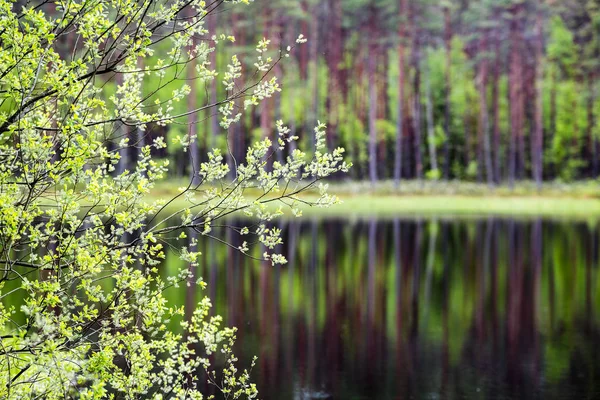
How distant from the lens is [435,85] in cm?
6462

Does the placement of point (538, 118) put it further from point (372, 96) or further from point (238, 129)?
point (238, 129)

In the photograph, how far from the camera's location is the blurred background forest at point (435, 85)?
5516 cm

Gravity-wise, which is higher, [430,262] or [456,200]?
[456,200]

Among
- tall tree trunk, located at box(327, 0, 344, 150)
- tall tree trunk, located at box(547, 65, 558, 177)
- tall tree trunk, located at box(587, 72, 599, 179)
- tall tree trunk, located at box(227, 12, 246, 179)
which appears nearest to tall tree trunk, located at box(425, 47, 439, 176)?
tall tree trunk, located at box(327, 0, 344, 150)

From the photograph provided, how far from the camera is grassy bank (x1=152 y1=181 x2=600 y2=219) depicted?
147 ft

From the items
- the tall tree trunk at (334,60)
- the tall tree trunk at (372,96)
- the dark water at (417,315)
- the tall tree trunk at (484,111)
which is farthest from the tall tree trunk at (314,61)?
the dark water at (417,315)

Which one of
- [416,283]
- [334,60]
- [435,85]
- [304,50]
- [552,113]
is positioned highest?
[304,50]

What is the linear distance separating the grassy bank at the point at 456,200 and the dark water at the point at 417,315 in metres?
13.2

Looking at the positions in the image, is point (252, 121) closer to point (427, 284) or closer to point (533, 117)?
point (533, 117)

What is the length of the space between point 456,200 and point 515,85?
42.7ft

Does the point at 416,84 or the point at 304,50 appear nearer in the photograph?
the point at 416,84

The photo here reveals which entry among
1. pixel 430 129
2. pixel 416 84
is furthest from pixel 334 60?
pixel 430 129

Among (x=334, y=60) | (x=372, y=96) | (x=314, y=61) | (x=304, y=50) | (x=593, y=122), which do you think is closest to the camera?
(x=372, y=96)

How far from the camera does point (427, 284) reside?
21547 millimetres
